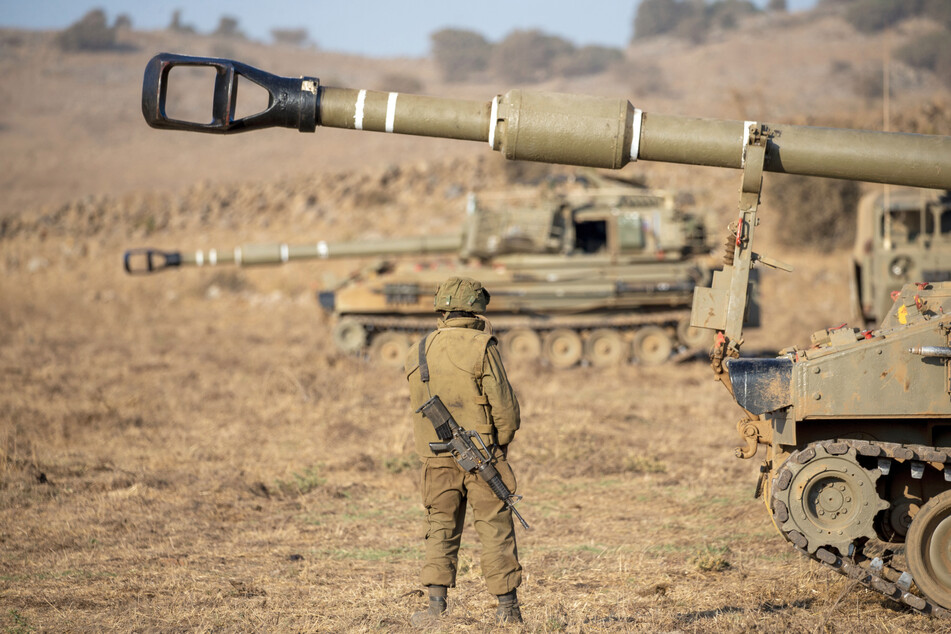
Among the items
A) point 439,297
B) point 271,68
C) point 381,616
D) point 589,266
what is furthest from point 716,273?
point 271,68

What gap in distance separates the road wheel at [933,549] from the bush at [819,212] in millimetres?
19418

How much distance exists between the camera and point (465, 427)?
191 inches

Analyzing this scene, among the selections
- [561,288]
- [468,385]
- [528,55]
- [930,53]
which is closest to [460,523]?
[468,385]

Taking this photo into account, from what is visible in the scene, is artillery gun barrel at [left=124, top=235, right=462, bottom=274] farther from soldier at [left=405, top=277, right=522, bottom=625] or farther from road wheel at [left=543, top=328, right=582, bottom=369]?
soldier at [left=405, top=277, right=522, bottom=625]

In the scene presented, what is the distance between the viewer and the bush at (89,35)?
55.1 metres

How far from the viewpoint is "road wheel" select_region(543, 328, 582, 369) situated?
47.3 ft

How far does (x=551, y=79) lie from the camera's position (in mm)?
59156

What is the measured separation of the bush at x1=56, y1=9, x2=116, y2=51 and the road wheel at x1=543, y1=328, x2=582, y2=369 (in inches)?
1963

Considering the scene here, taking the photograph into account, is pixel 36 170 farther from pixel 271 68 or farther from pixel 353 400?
pixel 353 400

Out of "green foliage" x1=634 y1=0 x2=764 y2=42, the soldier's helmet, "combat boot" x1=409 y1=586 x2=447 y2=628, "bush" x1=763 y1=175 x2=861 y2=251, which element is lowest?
"combat boot" x1=409 y1=586 x2=447 y2=628

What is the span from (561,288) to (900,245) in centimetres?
484

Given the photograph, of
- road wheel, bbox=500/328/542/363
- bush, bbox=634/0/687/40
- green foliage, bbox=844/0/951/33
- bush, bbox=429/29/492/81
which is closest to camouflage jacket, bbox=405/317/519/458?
road wheel, bbox=500/328/542/363

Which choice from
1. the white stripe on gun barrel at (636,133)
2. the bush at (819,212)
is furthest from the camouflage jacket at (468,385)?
the bush at (819,212)

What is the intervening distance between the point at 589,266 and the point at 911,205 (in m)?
4.56
